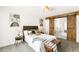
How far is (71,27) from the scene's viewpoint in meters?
1.20

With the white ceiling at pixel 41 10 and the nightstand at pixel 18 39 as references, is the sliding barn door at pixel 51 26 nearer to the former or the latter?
the white ceiling at pixel 41 10

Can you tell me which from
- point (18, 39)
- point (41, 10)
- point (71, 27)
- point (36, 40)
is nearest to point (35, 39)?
point (36, 40)

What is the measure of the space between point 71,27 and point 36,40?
1.86 ft

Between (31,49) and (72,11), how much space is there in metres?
0.77

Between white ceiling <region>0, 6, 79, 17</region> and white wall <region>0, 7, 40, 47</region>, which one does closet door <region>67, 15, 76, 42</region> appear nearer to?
white ceiling <region>0, 6, 79, 17</region>

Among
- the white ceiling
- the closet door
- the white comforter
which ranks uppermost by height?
the white ceiling

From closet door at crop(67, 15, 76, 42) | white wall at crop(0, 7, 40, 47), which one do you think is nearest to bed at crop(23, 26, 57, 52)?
white wall at crop(0, 7, 40, 47)

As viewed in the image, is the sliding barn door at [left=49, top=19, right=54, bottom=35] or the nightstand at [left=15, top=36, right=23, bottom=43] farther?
the sliding barn door at [left=49, top=19, right=54, bottom=35]

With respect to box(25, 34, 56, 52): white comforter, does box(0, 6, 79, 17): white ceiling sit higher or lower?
higher

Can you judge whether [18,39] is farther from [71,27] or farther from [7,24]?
[71,27]

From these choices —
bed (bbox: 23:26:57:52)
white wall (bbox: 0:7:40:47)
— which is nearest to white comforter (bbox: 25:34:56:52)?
bed (bbox: 23:26:57:52)

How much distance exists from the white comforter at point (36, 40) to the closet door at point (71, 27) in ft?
0.85

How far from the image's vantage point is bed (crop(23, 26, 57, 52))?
1.11 m

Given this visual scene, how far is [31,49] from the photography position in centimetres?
112
